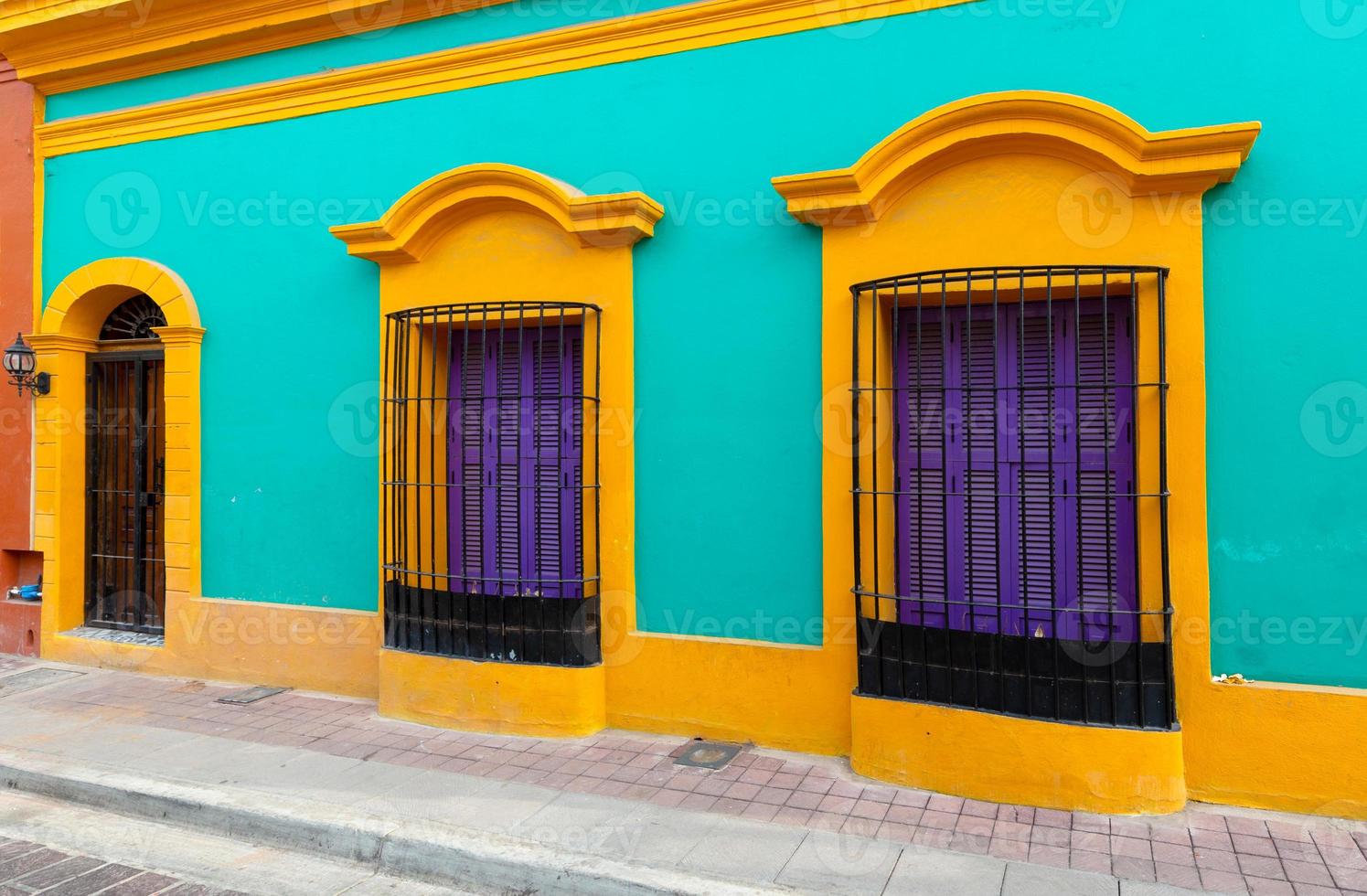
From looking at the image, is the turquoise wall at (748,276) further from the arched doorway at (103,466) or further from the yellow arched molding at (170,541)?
the arched doorway at (103,466)

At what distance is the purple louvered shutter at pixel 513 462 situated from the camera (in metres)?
5.69

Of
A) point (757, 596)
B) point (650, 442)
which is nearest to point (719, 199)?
point (650, 442)

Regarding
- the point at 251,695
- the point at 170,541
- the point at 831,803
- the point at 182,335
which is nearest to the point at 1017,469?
the point at 831,803

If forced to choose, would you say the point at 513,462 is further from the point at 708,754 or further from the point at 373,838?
the point at 373,838

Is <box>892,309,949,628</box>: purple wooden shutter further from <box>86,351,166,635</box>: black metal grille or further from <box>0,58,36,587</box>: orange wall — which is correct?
<box>0,58,36,587</box>: orange wall

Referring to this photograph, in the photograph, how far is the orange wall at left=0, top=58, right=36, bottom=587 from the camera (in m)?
7.39

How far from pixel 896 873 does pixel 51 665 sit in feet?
22.2

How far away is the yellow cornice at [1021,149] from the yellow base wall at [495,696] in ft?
9.97

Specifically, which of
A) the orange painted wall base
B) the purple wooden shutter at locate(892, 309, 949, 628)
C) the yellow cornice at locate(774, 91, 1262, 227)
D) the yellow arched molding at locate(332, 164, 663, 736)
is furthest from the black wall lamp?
the purple wooden shutter at locate(892, 309, 949, 628)

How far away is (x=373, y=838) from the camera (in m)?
4.10

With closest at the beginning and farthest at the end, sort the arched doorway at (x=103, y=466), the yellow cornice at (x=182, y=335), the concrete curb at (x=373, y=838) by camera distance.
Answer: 1. the concrete curb at (x=373, y=838)
2. the yellow cornice at (x=182, y=335)
3. the arched doorway at (x=103, y=466)

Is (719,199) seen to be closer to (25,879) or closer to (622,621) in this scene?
(622,621)

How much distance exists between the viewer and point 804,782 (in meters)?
Answer: 4.67

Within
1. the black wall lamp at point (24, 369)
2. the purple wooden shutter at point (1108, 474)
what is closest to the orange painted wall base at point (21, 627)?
the black wall lamp at point (24, 369)
